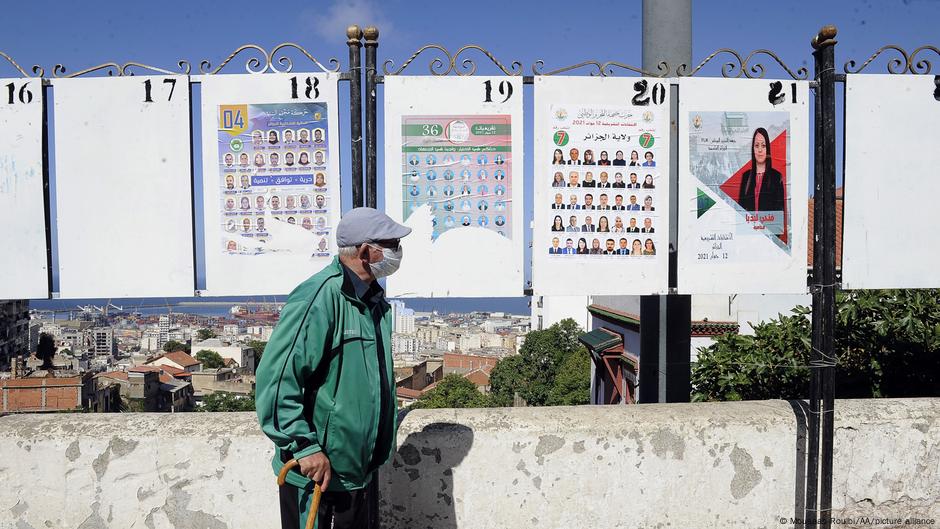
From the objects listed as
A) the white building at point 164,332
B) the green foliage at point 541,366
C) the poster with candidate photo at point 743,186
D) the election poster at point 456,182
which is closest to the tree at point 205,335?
the white building at point 164,332

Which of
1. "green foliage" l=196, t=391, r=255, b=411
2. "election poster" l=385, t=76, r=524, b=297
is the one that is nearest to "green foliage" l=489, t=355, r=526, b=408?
"green foliage" l=196, t=391, r=255, b=411

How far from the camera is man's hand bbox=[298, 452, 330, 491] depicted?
226 cm

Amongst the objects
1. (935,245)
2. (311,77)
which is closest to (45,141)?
(311,77)

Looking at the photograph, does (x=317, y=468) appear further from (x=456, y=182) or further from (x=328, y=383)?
(x=456, y=182)

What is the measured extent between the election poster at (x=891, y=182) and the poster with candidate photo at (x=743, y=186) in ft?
0.90

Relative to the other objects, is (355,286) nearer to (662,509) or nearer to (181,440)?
(181,440)

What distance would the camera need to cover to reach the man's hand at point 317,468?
2258 mm

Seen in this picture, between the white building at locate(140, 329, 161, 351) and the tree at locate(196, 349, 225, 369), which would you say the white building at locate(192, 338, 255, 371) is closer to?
the tree at locate(196, 349, 225, 369)

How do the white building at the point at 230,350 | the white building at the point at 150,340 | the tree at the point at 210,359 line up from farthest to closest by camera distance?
the white building at the point at 150,340 → the white building at the point at 230,350 → the tree at the point at 210,359

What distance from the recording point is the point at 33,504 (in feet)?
10.0

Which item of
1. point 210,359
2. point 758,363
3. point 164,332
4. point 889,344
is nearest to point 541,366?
point 210,359

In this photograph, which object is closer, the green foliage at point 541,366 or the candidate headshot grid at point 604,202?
the candidate headshot grid at point 604,202

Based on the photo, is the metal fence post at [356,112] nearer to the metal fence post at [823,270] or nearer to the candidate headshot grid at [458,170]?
the candidate headshot grid at [458,170]

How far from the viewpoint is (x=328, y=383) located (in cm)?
235
